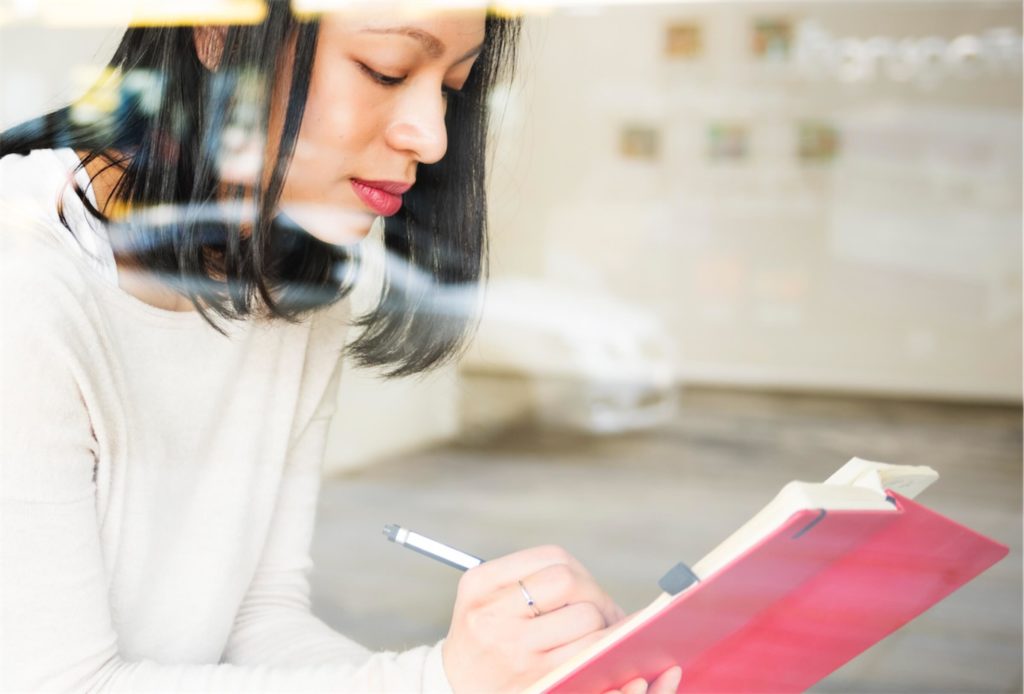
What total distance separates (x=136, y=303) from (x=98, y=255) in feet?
0.15

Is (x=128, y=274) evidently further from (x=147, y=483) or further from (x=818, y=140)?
(x=818, y=140)

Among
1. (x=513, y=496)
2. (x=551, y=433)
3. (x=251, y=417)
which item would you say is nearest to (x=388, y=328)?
(x=251, y=417)

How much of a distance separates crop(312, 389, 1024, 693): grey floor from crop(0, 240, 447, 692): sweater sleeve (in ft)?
0.46

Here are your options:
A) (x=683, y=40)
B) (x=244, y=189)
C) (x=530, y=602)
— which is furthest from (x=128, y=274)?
(x=683, y=40)

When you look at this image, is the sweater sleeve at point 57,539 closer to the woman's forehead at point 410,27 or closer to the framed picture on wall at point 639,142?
the woman's forehead at point 410,27

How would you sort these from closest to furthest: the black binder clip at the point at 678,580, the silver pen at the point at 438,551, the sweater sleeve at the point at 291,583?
1. the black binder clip at the point at 678,580
2. the silver pen at the point at 438,551
3. the sweater sleeve at the point at 291,583

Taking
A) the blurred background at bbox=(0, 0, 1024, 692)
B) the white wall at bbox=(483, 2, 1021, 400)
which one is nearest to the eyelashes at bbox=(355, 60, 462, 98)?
the blurred background at bbox=(0, 0, 1024, 692)

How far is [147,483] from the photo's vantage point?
2.09ft

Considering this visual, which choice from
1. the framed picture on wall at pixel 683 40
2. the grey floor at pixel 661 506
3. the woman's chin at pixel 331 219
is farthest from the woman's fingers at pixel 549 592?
the framed picture on wall at pixel 683 40

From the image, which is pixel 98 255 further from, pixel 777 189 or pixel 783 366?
pixel 777 189

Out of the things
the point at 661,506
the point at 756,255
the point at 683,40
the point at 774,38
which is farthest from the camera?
the point at 756,255

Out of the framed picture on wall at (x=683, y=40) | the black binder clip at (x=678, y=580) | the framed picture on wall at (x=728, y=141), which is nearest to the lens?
the black binder clip at (x=678, y=580)

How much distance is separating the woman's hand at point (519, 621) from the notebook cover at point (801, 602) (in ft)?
0.10

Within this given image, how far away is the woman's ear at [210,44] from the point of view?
606mm
